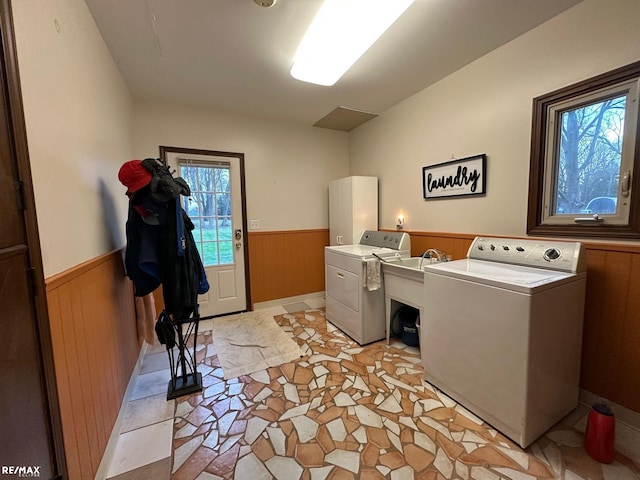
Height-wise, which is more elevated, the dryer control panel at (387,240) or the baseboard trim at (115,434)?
the dryer control panel at (387,240)

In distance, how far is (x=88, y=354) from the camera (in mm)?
1233

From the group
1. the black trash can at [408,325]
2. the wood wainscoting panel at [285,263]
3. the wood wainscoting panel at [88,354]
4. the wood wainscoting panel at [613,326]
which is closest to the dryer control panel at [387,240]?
the black trash can at [408,325]

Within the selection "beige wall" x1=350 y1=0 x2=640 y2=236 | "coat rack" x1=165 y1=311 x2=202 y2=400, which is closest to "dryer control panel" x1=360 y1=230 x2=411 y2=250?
"beige wall" x1=350 y1=0 x2=640 y2=236

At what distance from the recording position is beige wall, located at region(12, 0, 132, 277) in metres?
0.94

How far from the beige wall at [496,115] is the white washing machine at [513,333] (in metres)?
0.50

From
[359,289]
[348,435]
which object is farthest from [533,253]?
[348,435]

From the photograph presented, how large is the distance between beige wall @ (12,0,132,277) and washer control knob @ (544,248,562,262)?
249cm

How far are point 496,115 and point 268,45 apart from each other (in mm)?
1843

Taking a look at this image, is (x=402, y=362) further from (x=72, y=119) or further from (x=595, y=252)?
(x=72, y=119)

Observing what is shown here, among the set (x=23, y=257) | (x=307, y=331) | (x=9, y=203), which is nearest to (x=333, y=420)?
(x=307, y=331)

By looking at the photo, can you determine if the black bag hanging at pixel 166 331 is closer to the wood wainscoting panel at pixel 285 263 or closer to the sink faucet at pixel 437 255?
the wood wainscoting panel at pixel 285 263

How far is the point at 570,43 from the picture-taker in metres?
1.67

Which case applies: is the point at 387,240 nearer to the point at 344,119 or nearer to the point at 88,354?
the point at 344,119

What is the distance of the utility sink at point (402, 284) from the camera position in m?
2.13
